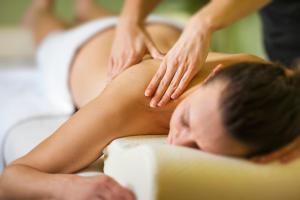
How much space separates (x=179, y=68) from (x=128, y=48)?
257 mm

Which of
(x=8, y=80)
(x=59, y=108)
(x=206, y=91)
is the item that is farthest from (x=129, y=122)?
(x=8, y=80)

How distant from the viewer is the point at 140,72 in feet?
3.77

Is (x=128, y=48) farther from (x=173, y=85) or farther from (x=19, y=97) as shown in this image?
(x=19, y=97)

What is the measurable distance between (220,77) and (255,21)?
1629mm

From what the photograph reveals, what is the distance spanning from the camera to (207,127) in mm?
892

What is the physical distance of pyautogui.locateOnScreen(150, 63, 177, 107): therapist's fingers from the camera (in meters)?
1.09

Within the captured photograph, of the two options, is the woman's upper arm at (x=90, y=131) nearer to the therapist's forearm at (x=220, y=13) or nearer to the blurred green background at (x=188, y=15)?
the therapist's forearm at (x=220, y=13)

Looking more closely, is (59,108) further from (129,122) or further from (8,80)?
(129,122)

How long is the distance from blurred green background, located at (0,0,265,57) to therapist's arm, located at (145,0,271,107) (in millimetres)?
1064

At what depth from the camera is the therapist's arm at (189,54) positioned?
1.10 m

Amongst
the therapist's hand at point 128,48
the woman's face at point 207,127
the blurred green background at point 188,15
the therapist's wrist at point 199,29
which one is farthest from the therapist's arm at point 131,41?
the blurred green background at point 188,15

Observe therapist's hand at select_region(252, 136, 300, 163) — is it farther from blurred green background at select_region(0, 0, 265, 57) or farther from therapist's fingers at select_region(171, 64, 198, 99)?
blurred green background at select_region(0, 0, 265, 57)

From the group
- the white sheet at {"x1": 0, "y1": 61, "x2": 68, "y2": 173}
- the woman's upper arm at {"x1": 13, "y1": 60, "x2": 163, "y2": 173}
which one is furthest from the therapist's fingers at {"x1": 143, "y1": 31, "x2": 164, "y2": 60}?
the white sheet at {"x1": 0, "y1": 61, "x2": 68, "y2": 173}

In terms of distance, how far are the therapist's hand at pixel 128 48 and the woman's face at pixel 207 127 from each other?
0.38 meters
